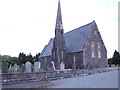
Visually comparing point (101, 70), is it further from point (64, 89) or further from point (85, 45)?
point (64, 89)

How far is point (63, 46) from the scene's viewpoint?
34969mm

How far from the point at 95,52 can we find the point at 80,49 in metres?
4.46

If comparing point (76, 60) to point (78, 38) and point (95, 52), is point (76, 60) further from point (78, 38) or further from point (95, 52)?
point (78, 38)

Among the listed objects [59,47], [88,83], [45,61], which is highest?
[59,47]

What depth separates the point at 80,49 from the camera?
3284 centimetres

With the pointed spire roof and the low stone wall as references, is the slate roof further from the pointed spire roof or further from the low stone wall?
the low stone wall

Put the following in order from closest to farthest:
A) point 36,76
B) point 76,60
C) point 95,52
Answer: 1. point 36,76
2. point 76,60
3. point 95,52

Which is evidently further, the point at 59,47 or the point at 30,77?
the point at 59,47

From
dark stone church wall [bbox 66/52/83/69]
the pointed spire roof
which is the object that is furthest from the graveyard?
the pointed spire roof

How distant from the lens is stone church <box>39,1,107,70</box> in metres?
33.1

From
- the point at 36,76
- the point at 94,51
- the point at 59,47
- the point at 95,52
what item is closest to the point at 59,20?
the point at 59,47

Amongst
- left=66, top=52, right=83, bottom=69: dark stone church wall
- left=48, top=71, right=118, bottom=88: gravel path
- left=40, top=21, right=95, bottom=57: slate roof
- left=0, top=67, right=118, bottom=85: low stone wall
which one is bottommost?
left=48, top=71, right=118, bottom=88: gravel path

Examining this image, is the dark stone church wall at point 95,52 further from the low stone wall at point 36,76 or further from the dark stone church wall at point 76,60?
the low stone wall at point 36,76

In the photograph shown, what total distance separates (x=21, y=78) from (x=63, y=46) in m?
19.7
